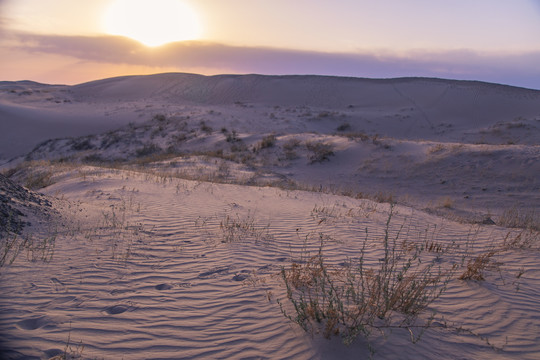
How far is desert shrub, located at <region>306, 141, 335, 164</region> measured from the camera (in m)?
16.8

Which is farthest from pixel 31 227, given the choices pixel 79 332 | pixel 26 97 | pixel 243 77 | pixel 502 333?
pixel 243 77

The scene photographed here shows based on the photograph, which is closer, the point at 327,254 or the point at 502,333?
the point at 502,333

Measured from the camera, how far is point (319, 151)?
17.3 metres

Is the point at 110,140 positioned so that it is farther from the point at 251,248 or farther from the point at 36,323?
the point at 36,323

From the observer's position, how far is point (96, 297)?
3.46 m

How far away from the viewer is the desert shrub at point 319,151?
16.8 m

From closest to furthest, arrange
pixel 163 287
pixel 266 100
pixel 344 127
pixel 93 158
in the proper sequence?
pixel 163 287, pixel 93 158, pixel 344 127, pixel 266 100

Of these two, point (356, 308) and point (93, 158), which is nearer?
point (356, 308)

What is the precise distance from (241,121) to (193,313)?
2529cm

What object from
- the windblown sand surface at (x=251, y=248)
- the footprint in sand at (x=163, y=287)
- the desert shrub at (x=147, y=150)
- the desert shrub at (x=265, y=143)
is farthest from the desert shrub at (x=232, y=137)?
the footprint in sand at (x=163, y=287)

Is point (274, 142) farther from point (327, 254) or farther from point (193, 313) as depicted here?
point (193, 313)

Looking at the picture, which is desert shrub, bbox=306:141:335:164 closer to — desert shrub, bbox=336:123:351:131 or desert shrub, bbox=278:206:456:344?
desert shrub, bbox=336:123:351:131

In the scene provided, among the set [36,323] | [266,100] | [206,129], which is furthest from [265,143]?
[266,100]

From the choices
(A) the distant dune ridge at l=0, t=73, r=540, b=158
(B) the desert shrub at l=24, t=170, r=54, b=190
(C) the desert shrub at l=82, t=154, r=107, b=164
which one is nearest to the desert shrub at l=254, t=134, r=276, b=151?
(C) the desert shrub at l=82, t=154, r=107, b=164
